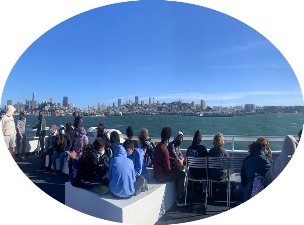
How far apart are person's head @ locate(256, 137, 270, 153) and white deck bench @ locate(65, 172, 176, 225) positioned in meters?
1.15

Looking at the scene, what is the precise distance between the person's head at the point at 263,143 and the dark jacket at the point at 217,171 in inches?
16.9

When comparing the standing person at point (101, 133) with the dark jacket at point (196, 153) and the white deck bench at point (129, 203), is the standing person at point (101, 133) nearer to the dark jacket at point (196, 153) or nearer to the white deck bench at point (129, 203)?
the white deck bench at point (129, 203)

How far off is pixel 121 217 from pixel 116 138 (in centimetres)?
96

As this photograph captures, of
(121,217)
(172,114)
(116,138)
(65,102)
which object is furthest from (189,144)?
(65,102)

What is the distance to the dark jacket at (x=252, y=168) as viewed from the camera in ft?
14.9

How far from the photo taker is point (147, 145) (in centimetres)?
484

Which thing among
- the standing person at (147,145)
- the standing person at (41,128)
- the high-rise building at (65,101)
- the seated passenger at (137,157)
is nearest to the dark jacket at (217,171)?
the standing person at (147,145)

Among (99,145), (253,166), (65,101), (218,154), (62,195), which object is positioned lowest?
(62,195)

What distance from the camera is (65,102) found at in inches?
190

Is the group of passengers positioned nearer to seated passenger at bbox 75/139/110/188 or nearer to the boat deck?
seated passenger at bbox 75/139/110/188

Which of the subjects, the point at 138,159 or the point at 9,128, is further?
the point at 9,128

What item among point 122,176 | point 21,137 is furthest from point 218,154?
point 21,137

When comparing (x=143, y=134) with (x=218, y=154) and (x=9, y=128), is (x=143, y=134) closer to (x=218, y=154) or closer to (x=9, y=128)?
(x=218, y=154)

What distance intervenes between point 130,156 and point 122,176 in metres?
0.44
